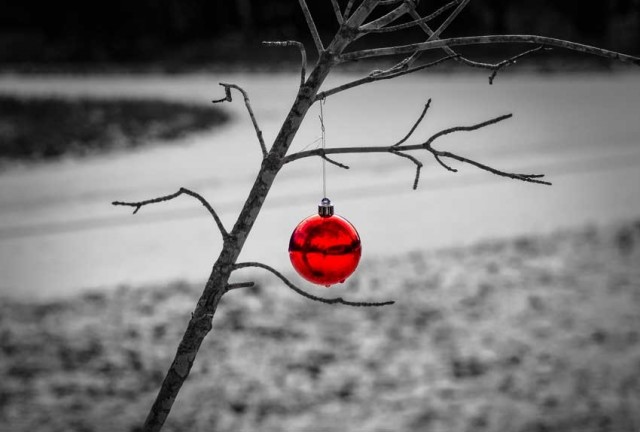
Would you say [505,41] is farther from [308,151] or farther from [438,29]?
[308,151]

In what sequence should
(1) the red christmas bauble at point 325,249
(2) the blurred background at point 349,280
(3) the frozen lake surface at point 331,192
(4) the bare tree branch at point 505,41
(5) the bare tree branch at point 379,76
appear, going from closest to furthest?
1. (4) the bare tree branch at point 505,41
2. (5) the bare tree branch at point 379,76
3. (1) the red christmas bauble at point 325,249
4. (2) the blurred background at point 349,280
5. (3) the frozen lake surface at point 331,192

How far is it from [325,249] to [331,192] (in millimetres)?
7896

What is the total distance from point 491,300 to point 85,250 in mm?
3696

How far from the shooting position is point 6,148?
13.1 m

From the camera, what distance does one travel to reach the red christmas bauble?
169 cm

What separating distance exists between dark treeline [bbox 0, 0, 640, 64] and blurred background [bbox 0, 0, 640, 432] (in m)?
10.6

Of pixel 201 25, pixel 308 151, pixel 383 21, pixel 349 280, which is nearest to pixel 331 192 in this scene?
pixel 349 280

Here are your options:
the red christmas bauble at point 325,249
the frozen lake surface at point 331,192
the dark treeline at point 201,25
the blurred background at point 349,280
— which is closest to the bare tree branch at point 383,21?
the red christmas bauble at point 325,249

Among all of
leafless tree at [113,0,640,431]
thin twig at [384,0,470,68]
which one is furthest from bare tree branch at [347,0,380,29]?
thin twig at [384,0,470,68]

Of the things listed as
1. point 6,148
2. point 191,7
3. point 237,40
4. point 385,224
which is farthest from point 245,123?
point 191,7

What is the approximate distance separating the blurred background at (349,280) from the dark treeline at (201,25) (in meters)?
10.6

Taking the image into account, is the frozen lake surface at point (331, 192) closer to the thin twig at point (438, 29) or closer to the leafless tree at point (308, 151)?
the leafless tree at point (308, 151)

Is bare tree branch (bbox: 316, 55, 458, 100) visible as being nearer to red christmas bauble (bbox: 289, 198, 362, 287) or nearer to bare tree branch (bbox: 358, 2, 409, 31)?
bare tree branch (bbox: 358, 2, 409, 31)

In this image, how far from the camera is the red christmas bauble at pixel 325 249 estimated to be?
5.55 feet
